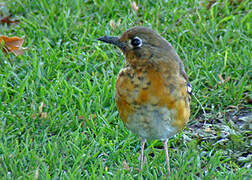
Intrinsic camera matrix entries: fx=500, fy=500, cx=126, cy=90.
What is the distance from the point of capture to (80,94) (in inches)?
227

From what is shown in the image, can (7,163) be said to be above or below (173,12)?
below

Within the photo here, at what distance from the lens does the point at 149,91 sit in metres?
4.31

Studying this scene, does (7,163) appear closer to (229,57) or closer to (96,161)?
(96,161)

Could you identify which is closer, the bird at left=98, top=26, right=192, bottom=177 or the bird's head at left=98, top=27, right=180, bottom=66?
the bird at left=98, top=26, right=192, bottom=177

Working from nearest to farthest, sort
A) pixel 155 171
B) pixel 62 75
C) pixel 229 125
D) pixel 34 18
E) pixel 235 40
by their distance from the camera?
pixel 155 171
pixel 229 125
pixel 62 75
pixel 235 40
pixel 34 18

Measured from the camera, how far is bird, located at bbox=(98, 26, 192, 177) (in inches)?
171

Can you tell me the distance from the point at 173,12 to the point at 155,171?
9.95 feet

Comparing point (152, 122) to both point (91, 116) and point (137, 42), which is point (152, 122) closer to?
point (137, 42)

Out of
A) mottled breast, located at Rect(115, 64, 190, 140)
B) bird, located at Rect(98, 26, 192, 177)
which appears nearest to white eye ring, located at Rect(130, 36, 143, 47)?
bird, located at Rect(98, 26, 192, 177)

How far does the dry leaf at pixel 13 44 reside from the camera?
654 cm

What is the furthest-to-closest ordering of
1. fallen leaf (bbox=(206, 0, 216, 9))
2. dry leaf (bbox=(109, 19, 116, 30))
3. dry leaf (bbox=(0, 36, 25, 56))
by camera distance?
fallen leaf (bbox=(206, 0, 216, 9))
dry leaf (bbox=(109, 19, 116, 30))
dry leaf (bbox=(0, 36, 25, 56))


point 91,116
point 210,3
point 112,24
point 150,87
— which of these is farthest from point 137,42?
point 210,3

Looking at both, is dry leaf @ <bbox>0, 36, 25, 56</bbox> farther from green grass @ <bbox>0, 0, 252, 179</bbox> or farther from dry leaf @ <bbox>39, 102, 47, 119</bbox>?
dry leaf @ <bbox>39, 102, 47, 119</bbox>

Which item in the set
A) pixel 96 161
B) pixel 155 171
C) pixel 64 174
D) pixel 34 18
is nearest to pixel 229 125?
pixel 155 171
